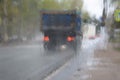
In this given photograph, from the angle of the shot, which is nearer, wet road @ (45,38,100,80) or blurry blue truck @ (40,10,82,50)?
wet road @ (45,38,100,80)

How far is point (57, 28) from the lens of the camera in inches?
1489

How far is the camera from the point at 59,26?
38.0m

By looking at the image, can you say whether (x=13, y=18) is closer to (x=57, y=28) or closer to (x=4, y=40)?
(x=4, y=40)

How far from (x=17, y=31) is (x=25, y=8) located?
9.34 metres

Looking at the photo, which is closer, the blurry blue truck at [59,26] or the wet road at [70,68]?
the wet road at [70,68]

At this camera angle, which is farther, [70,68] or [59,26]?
[59,26]

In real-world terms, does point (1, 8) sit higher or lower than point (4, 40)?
higher

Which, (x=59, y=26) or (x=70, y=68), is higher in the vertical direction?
(x=59, y=26)

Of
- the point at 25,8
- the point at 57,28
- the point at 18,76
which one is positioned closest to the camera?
the point at 18,76

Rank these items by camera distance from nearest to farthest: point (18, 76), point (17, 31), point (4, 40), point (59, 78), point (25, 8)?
1. point (59, 78)
2. point (18, 76)
3. point (4, 40)
4. point (25, 8)
5. point (17, 31)

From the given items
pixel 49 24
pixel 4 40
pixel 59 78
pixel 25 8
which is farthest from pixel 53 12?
pixel 25 8

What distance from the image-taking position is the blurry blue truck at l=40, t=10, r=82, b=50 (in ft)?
124

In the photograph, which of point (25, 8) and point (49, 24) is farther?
point (25, 8)

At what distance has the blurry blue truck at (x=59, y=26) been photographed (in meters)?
37.8
